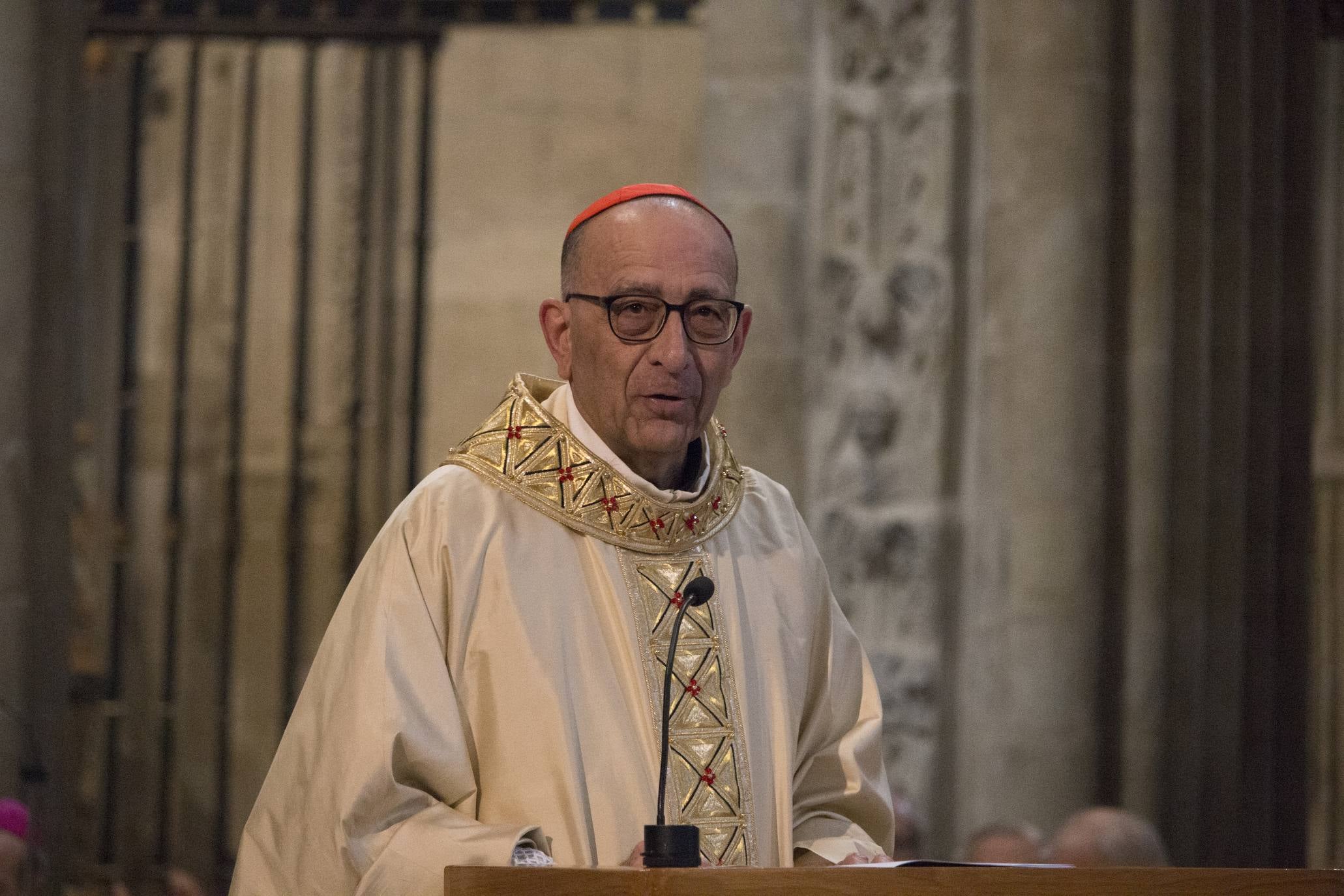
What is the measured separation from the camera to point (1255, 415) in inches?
204

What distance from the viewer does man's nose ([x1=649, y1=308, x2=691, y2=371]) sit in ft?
8.46

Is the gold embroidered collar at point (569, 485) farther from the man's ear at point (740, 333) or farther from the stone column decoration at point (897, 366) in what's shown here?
the stone column decoration at point (897, 366)

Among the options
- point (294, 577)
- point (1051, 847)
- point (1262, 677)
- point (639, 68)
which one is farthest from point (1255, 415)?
point (294, 577)

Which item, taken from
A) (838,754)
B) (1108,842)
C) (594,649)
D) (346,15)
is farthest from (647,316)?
(346,15)

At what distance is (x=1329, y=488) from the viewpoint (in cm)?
649

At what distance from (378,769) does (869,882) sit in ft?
2.42

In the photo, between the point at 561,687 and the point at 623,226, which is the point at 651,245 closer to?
the point at 623,226

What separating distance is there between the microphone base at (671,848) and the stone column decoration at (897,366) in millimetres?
3332

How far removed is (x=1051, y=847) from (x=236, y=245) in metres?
3.61

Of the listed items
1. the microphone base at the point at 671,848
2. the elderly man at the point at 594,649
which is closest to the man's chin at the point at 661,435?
the elderly man at the point at 594,649

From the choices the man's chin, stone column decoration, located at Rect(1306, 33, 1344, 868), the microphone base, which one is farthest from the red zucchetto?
stone column decoration, located at Rect(1306, 33, 1344, 868)

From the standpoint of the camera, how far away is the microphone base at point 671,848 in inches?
81.0

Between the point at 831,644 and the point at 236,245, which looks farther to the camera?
the point at 236,245

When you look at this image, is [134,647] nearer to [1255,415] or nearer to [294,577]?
[294,577]
